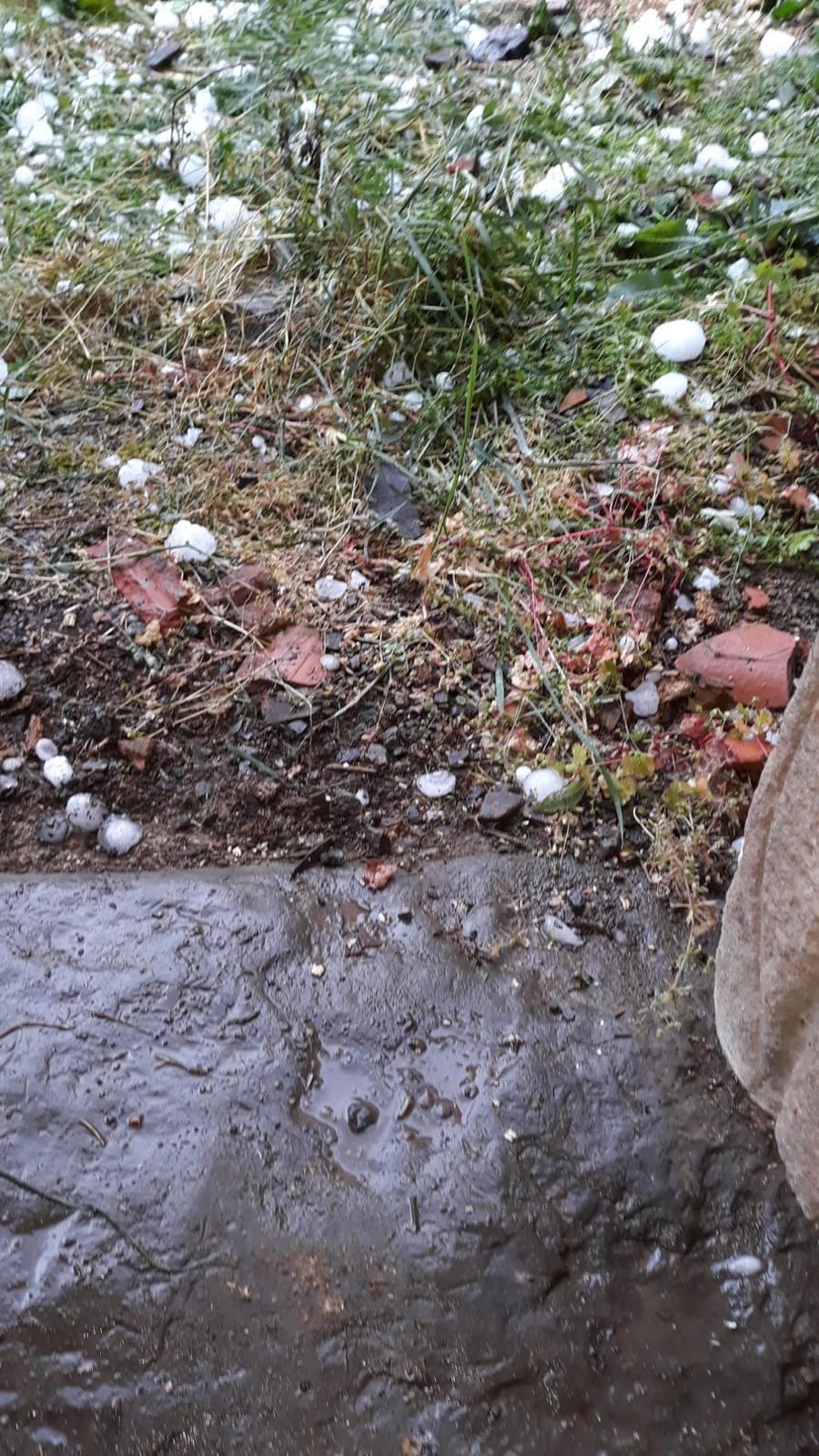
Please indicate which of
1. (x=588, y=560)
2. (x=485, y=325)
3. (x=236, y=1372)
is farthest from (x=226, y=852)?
(x=485, y=325)

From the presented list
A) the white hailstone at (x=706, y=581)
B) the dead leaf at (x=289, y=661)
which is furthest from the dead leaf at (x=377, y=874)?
the white hailstone at (x=706, y=581)

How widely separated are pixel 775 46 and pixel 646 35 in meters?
0.41

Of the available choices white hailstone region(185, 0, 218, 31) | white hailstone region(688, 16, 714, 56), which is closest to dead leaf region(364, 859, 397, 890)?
white hailstone region(688, 16, 714, 56)

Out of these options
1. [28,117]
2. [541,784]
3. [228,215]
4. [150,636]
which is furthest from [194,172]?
[541,784]

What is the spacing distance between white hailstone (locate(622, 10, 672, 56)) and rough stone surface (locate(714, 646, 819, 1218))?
9.72 ft

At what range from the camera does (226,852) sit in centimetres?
175

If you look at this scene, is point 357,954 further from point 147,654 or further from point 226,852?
point 147,654

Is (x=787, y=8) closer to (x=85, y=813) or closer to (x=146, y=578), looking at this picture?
(x=146, y=578)

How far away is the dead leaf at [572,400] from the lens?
235cm

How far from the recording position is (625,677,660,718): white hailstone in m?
1.89

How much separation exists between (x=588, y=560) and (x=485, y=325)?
29.9 inches

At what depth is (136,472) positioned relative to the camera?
87.4 inches

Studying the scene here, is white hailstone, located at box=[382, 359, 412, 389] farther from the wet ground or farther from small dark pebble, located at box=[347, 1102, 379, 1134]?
small dark pebble, located at box=[347, 1102, 379, 1134]

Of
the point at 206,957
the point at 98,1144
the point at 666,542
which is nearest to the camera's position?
the point at 98,1144
